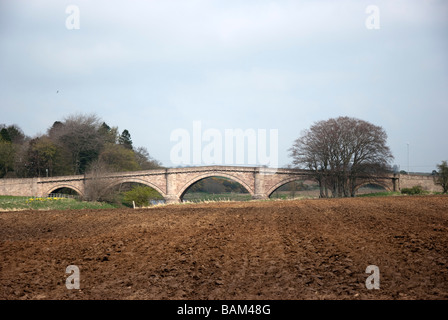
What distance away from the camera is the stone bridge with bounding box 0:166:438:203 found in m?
54.9

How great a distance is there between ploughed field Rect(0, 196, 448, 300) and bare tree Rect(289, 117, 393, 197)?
34171 millimetres

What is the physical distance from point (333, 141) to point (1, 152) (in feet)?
173

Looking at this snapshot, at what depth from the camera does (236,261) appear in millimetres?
9117

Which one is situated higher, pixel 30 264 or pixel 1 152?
pixel 1 152

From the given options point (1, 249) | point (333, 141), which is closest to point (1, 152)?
point (333, 141)

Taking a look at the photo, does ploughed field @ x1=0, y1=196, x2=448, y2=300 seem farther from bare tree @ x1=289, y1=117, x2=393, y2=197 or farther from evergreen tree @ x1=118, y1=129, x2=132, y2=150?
evergreen tree @ x1=118, y1=129, x2=132, y2=150

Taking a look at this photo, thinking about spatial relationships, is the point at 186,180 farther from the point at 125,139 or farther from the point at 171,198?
the point at 125,139

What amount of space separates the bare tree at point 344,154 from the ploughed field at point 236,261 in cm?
3417

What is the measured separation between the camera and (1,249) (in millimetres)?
11586

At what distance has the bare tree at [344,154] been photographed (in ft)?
158
